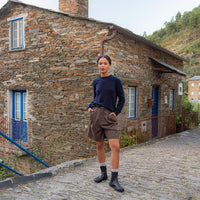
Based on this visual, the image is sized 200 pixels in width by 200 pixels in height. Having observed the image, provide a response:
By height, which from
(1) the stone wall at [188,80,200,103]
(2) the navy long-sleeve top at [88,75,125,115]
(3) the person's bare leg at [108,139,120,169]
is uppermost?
(1) the stone wall at [188,80,200,103]

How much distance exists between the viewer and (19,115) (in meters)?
8.66

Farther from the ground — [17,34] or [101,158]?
[17,34]

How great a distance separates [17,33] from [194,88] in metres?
39.3

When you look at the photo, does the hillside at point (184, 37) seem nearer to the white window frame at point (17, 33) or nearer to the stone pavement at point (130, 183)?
the white window frame at point (17, 33)

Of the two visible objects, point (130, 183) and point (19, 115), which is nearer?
point (130, 183)

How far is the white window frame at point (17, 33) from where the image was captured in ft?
27.8

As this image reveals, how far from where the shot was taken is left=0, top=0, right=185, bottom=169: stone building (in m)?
6.79

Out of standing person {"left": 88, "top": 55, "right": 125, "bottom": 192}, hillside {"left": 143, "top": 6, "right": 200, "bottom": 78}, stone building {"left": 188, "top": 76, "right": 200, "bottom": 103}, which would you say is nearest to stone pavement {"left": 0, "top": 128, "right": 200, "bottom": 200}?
standing person {"left": 88, "top": 55, "right": 125, "bottom": 192}

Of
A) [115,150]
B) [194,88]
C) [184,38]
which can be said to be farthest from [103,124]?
[184,38]

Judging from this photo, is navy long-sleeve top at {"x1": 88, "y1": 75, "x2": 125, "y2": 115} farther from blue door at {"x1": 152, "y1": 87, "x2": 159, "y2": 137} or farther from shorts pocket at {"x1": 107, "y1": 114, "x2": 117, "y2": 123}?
blue door at {"x1": 152, "y1": 87, "x2": 159, "y2": 137}

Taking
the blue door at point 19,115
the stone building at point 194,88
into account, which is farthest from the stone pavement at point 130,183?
the stone building at point 194,88

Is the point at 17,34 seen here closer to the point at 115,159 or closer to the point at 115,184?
the point at 115,159

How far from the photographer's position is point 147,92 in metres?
8.59

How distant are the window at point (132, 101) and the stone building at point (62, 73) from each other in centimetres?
3
